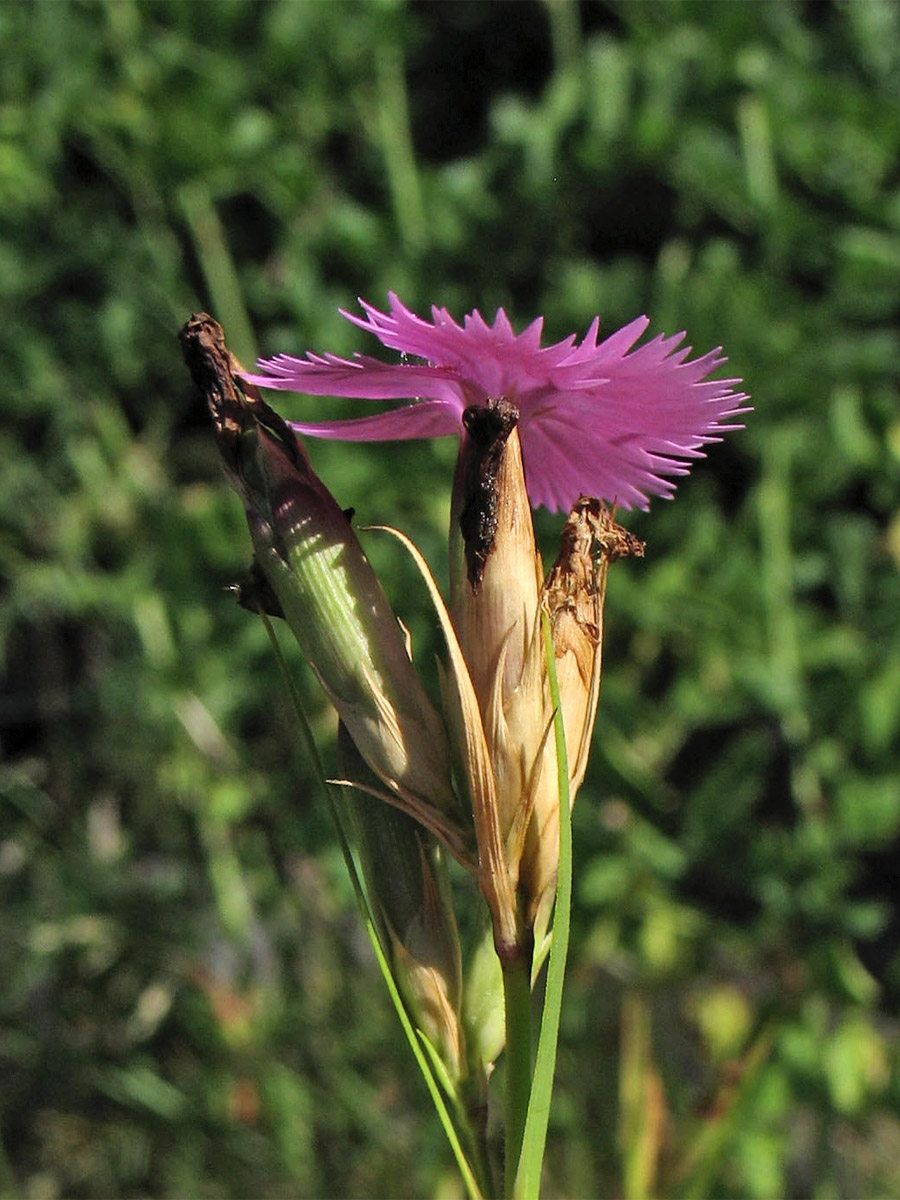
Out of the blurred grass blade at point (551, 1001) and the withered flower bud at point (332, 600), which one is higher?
the withered flower bud at point (332, 600)

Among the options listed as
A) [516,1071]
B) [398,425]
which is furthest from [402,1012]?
[398,425]

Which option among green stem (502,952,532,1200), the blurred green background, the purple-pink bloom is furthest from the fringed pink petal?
the blurred green background

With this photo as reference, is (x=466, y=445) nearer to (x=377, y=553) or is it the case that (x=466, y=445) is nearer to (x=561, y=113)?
(x=377, y=553)

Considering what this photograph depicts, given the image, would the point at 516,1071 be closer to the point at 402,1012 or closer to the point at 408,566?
the point at 402,1012

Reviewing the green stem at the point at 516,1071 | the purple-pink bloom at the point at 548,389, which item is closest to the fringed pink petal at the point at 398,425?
the purple-pink bloom at the point at 548,389

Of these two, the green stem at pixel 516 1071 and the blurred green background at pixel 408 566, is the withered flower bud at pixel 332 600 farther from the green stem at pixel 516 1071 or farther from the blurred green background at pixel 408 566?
the blurred green background at pixel 408 566

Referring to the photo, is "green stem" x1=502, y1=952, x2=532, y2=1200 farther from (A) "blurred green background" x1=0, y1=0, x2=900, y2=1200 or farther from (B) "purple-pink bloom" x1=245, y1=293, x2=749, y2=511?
(A) "blurred green background" x1=0, y1=0, x2=900, y2=1200
